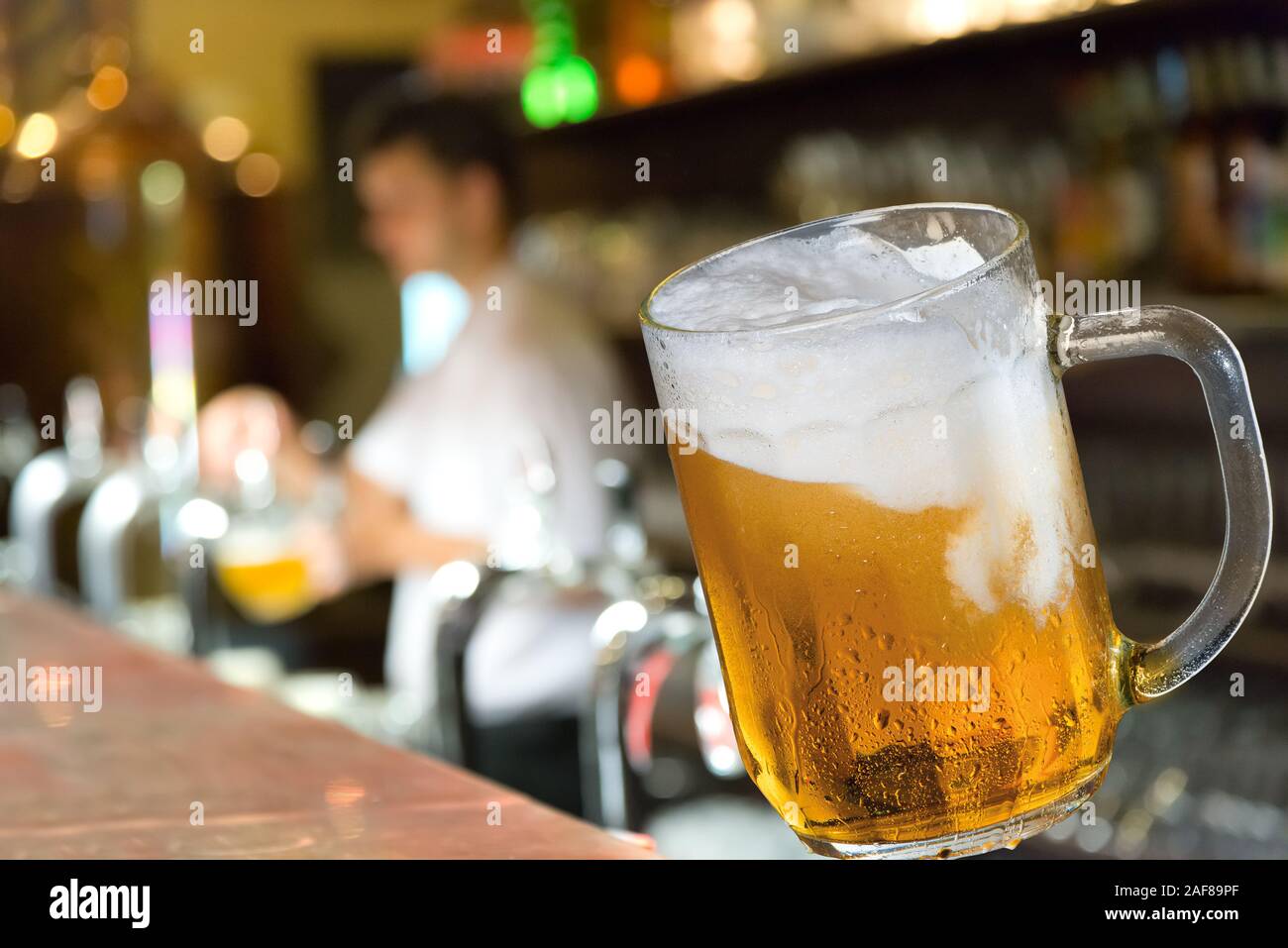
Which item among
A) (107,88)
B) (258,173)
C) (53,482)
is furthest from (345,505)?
(258,173)

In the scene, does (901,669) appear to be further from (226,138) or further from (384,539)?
(226,138)

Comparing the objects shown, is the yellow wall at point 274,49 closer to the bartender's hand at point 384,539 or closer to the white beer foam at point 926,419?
the bartender's hand at point 384,539

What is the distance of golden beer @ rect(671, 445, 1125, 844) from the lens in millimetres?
534

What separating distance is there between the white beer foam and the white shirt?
6.41 ft

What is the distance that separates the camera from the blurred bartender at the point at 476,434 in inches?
96.3

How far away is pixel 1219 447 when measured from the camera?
54 cm

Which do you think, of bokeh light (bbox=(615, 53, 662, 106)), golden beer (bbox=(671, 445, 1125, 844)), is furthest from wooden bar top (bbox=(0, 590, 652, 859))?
bokeh light (bbox=(615, 53, 662, 106))

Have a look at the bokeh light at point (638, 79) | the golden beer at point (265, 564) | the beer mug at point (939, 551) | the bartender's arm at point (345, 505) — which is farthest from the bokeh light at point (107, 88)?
the beer mug at point (939, 551)

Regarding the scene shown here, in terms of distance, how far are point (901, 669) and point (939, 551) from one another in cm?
4

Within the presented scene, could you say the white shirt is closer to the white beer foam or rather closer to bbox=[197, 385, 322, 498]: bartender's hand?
bbox=[197, 385, 322, 498]: bartender's hand

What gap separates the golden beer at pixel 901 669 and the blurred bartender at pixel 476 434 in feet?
5.84

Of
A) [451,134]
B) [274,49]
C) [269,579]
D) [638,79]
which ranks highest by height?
[274,49]
